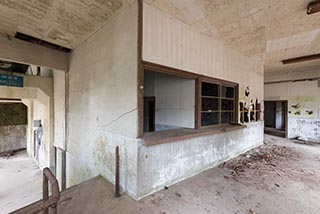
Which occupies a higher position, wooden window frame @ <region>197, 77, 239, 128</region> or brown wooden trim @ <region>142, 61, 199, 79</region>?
brown wooden trim @ <region>142, 61, 199, 79</region>

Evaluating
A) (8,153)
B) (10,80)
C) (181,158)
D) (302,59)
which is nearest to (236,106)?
(181,158)

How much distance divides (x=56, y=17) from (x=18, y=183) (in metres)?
7.35

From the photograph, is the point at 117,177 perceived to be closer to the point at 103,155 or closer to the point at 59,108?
the point at 103,155

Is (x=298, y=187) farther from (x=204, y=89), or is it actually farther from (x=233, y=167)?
(x=204, y=89)

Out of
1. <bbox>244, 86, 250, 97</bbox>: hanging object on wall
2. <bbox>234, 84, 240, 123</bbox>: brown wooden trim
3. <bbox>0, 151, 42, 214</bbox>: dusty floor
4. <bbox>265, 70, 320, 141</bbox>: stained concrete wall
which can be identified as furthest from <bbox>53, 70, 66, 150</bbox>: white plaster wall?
<bbox>265, 70, 320, 141</bbox>: stained concrete wall

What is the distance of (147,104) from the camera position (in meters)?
4.97

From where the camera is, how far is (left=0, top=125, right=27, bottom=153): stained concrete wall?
35.2 ft

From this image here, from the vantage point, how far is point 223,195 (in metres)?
2.51

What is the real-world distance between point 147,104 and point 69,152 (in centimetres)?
289

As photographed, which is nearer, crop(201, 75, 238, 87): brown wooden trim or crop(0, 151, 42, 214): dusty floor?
crop(201, 75, 238, 87): brown wooden trim

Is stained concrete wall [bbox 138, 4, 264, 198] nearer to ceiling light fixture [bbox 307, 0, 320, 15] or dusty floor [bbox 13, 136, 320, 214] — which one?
dusty floor [bbox 13, 136, 320, 214]

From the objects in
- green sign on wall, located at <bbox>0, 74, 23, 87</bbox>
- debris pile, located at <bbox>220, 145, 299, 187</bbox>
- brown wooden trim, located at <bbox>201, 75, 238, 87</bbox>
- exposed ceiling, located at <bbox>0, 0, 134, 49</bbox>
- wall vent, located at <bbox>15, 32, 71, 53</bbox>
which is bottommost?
debris pile, located at <bbox>220, 145, 299, 187</bbox>

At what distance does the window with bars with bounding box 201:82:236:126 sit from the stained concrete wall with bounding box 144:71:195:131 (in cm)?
33

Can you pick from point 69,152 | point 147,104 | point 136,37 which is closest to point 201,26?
point 136,37
